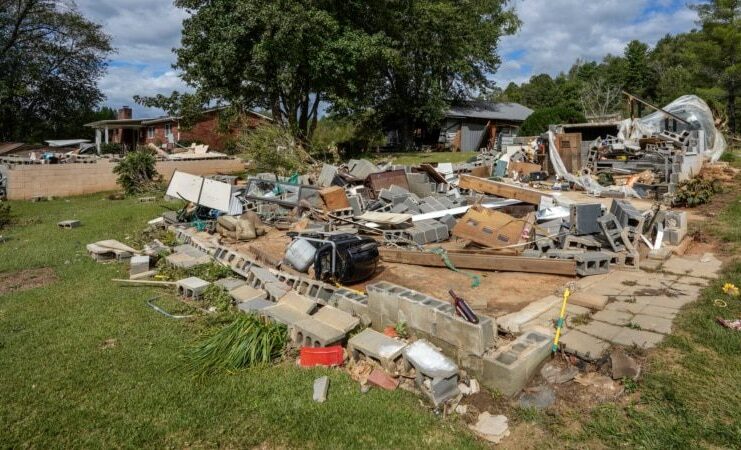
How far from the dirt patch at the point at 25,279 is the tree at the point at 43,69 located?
3101cm

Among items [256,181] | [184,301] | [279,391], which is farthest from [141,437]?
[256,181]

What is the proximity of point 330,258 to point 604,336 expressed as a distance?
9.86 ft

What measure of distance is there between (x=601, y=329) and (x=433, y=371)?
1700mm

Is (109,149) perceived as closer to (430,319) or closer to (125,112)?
(125,112)

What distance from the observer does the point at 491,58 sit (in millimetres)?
32281

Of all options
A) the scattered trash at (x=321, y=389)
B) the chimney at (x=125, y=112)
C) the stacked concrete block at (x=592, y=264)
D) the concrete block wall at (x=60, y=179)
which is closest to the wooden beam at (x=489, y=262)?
the stacked concrete block at (x=592, y=264)

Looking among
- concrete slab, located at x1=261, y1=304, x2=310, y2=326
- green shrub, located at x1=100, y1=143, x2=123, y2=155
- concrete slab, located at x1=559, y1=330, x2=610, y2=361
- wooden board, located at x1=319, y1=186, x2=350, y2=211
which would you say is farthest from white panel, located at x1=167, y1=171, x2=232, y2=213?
green shrub, located at x1=100, y1=143, x2=123, y2=155

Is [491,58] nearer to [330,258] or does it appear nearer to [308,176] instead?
[308,176]

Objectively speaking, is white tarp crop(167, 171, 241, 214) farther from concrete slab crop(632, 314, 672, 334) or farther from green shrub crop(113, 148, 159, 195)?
concrete slab crop(632, 314, 672, 334)

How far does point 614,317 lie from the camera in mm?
4379

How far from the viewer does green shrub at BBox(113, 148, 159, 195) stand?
625 inches

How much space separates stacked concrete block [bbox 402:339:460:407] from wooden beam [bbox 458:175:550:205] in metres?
6.28

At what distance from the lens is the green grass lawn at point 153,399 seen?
3055 millimetres

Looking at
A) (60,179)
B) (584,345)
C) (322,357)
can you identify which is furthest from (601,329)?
(60,179)
